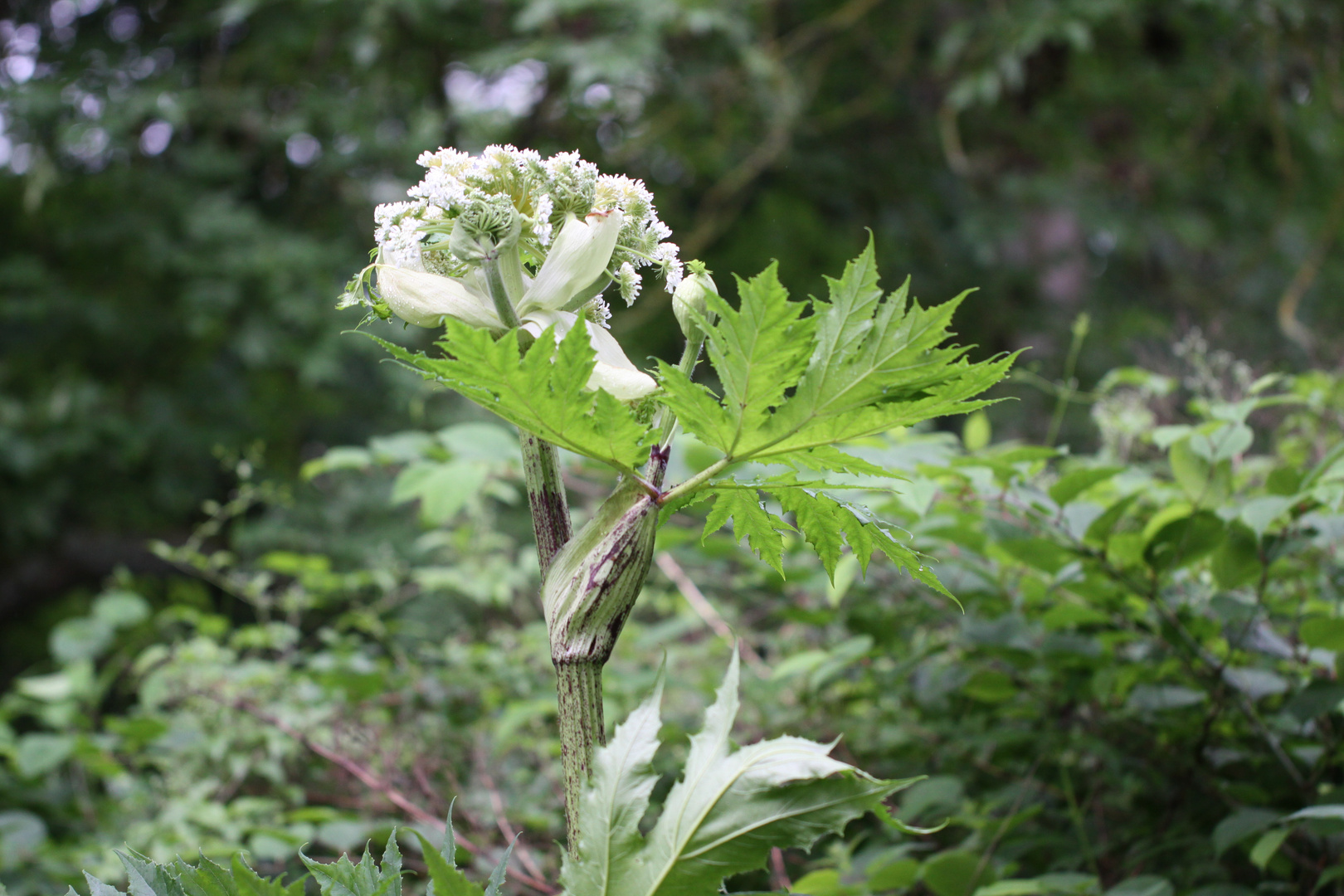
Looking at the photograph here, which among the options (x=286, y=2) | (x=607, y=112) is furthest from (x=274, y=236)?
(x=607, y=112)

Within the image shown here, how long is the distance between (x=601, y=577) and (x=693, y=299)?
0.15 metres

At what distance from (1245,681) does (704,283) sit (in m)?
0.70

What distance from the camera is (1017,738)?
0.94 metres

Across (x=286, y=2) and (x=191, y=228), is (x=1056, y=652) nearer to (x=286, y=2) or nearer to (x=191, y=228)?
(x=191, y=228)

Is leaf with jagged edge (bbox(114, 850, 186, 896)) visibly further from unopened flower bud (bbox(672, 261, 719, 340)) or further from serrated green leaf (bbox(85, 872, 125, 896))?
unopened flower bud (bbox(672, 261, 719, 340))

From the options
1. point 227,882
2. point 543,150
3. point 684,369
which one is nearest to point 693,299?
point 684,369

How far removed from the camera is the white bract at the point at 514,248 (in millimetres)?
437

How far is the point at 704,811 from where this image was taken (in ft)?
1.31

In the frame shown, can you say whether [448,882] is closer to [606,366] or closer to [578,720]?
[578,720]

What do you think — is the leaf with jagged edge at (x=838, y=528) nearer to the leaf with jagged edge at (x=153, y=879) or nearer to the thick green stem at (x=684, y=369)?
the thick green stem at (x=684, y=369)

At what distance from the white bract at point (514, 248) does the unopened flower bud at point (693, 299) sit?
0.08 ft

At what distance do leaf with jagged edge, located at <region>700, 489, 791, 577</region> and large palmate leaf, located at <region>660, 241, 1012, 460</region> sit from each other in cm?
4

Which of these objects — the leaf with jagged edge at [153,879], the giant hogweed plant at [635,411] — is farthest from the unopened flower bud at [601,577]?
the leaf with jagged edge at [153,879]

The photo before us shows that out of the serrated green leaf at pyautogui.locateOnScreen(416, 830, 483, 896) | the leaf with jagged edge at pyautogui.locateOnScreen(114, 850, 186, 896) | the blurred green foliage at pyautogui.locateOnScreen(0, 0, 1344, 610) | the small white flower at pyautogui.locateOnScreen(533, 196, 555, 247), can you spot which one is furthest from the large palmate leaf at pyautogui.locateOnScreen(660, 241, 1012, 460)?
the blurred green foliage at pyautogui.locateOnScreen(0, 0, 1344, 610)
